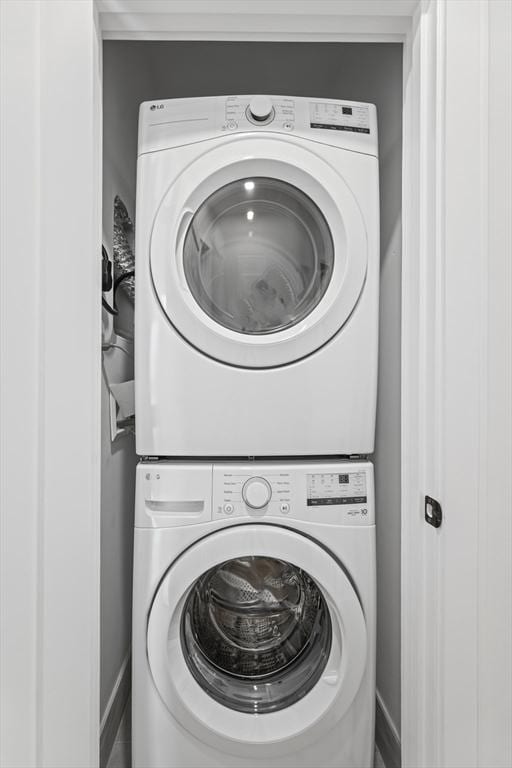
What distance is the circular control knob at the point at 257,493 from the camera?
1176 mm

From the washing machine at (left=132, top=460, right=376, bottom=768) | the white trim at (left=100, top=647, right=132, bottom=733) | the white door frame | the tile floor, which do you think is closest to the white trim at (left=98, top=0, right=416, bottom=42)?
the white door frame

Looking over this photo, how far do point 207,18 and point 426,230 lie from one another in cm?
65

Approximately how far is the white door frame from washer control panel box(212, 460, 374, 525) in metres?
0.18

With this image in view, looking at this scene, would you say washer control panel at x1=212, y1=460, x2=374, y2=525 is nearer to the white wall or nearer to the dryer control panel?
the white wall

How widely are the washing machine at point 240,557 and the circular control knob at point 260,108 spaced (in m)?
0.84

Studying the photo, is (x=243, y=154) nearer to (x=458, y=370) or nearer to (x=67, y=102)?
(x=67, y=102)

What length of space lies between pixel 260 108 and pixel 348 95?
0.85m

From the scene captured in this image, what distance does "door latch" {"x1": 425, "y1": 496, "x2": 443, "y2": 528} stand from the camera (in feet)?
Answer: 3.31

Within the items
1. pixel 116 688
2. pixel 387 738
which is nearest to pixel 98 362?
pixel 116 688

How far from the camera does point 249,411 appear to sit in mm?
1192

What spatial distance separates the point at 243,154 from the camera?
117cm

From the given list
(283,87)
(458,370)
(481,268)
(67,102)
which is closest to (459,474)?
(458,370)

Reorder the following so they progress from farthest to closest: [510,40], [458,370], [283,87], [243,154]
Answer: [283,87], [243,154], [458,370], [510,40]

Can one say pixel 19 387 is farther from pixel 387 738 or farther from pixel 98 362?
pixel 387 738
